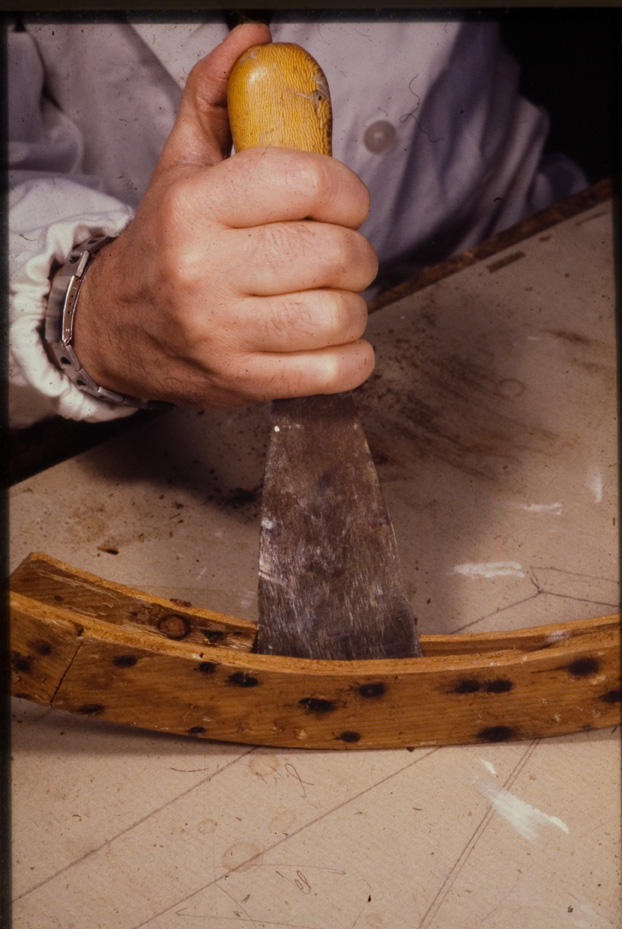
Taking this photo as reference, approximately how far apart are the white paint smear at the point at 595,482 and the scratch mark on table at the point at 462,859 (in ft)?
1.39

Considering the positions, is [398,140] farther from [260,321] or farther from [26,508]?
[26,508]

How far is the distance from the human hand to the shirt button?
0.64 m

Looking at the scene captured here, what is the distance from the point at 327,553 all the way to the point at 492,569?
12.5 inches

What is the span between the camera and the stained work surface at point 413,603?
2.68ft

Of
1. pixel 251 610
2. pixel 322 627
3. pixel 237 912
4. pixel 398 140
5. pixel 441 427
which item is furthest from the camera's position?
pixel 398 140

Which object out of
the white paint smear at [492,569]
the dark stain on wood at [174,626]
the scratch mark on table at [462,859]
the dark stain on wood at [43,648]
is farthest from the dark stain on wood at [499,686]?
the dark stain on wood at [43,648]

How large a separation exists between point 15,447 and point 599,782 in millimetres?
983

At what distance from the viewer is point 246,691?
2.85 ft

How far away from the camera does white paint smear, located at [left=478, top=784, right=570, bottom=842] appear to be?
2.82 feet

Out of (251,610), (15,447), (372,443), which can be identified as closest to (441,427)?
(372,443)

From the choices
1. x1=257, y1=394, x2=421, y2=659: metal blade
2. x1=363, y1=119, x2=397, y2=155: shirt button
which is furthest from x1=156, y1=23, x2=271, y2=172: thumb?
x1=363, y1=119, x2=397, y2=155: shirt button

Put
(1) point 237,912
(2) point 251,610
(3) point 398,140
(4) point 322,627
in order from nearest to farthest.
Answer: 1. (1) point 237,912
2. (4) point 322,627
3. (2) point 251,610
4. (3) point 398,140

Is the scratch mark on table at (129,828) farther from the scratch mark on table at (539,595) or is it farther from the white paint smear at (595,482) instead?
the white paint smear at (595,482)

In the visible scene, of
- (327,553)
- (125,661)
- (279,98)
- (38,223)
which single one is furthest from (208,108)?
(125,661)
